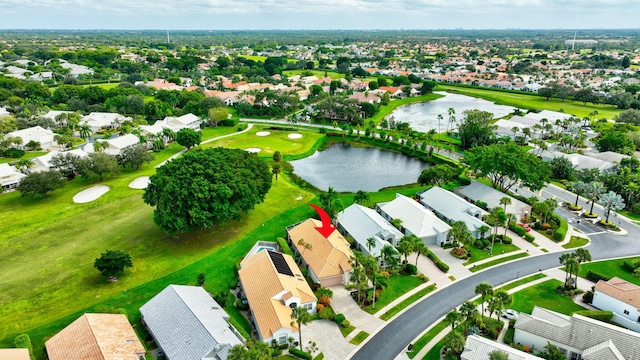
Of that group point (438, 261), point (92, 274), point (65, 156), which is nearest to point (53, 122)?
point (65, 156)

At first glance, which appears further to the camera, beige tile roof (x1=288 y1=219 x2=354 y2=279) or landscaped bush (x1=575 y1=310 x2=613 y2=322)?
beige tile roof (x1=288 y1=219 x2=354 y2=279)

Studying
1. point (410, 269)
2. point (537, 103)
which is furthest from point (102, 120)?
point (537, 103)

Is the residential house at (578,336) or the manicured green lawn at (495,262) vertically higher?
the residential house at (578,336)

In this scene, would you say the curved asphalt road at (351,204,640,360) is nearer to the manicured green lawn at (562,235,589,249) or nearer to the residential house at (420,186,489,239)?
the manicured green lawn at (562,235,589,249)

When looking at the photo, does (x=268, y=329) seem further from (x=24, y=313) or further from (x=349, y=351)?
(x=24, y=313)

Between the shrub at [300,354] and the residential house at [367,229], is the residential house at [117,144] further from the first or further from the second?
the shrub at [300,354]

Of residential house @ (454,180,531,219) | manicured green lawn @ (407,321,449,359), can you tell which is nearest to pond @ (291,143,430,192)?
residential house @ (454,180,531,219)

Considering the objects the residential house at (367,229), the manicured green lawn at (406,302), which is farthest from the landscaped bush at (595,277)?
the residential house at (367,229)
